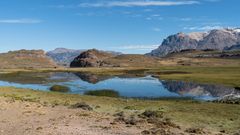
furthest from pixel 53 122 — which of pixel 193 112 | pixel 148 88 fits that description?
pixel 148 88

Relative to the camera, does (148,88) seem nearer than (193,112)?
No

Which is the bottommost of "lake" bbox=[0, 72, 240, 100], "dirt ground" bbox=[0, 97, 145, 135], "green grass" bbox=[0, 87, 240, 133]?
"lake" bbox=[0, 72, 240, 100]

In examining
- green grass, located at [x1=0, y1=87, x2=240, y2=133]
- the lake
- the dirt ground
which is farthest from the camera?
the lake

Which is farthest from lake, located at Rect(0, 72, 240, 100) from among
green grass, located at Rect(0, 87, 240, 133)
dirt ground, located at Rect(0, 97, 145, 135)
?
dirt ground, located at Rect(0, 97, 145, 135)

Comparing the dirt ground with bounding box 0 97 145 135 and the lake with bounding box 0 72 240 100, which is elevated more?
the dirt ground with bounding box 0 97 145 135

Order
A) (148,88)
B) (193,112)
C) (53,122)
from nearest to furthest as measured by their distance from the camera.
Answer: (53,122) < (193,112) < (148,88)

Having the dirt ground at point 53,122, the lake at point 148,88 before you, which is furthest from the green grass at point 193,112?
the lake at point 148,88

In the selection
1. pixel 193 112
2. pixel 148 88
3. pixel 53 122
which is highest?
pixel 53 122

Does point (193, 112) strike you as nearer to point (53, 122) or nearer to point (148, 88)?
point (53, 122)

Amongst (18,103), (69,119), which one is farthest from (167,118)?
(18,103)

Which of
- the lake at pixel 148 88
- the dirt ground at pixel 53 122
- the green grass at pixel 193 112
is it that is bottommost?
the lake at pixel 148 88

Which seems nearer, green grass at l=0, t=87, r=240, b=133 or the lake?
green grass at l=0, t=87, r=240, b=133

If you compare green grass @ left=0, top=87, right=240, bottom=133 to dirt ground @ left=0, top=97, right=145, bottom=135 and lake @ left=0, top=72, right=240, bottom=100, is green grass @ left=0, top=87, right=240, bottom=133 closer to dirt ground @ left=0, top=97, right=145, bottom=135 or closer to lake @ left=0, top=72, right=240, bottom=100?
dirt ground @ left=0, top=97, right=145, bottom=135

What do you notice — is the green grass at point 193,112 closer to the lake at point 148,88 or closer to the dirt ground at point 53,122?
the dirt ground at point 53,122
